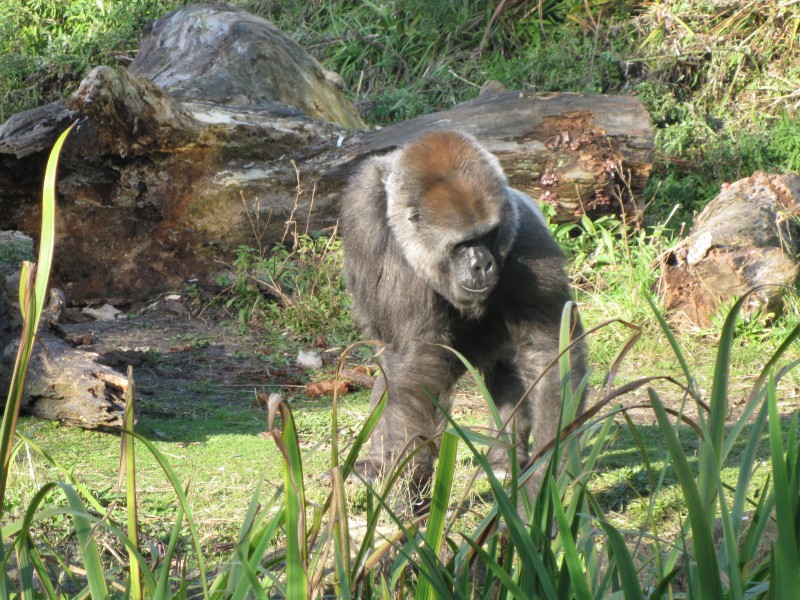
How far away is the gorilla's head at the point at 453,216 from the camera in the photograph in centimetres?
349

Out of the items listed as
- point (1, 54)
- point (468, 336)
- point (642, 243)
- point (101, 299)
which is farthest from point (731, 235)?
point (1, 54)

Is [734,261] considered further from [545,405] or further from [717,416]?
[717,416]

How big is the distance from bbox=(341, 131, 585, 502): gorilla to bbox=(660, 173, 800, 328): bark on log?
8.42 ft

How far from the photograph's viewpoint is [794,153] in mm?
8250

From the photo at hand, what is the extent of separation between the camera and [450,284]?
11.9 ft

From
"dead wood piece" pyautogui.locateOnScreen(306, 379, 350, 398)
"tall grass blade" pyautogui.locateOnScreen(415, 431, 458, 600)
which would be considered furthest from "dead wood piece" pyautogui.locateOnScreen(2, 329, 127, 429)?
"tall grass blade" pyautogui.locateOnScreen(415, 431, 458, 600)

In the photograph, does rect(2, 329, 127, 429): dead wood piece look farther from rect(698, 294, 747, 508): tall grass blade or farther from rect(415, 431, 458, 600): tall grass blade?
rect(698, 294, 747, 508): tall grass blade

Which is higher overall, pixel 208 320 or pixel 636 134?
pixel 636 134

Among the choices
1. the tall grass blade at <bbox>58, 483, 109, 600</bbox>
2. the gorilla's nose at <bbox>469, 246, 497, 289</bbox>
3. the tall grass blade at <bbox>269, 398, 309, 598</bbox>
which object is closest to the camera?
the tall grass blade at <bbox>269, 398, 309, 598</bbox>

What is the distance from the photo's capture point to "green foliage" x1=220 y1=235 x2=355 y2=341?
21.0 feet

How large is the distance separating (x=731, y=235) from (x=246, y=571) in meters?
5.27

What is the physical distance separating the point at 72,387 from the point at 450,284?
1779 mm

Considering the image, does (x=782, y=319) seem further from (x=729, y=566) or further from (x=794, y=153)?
(x=729, y=566)

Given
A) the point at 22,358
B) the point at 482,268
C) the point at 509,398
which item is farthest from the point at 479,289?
the point at 22,358
